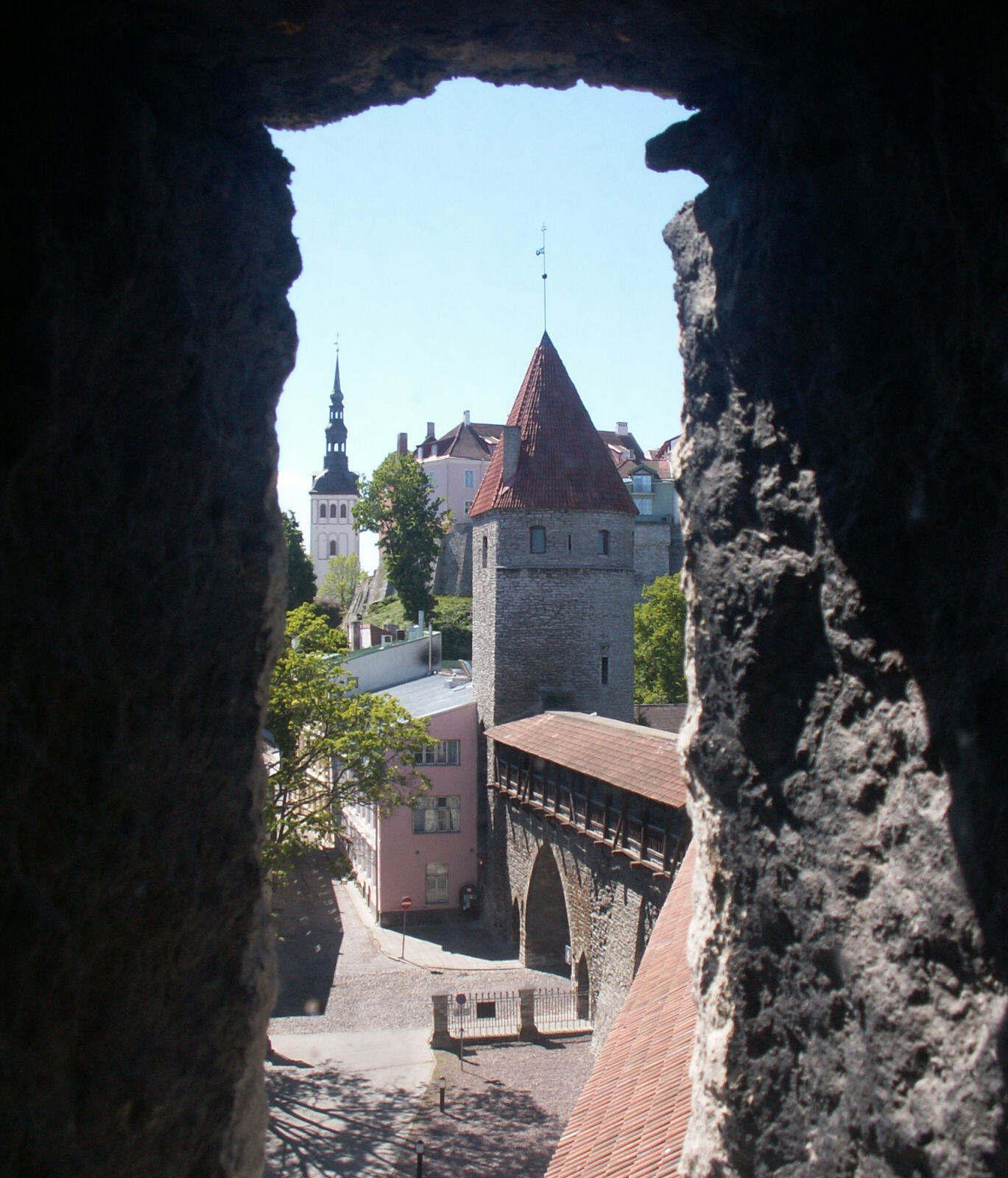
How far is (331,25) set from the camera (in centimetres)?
263

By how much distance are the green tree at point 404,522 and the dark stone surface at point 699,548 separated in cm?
3808

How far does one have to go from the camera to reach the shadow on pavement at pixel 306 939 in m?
17.9

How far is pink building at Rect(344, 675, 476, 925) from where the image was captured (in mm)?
22172

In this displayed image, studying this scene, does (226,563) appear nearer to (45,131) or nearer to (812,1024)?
(45,131)

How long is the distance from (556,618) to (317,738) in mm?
8390

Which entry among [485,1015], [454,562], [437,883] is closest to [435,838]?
[437,883]

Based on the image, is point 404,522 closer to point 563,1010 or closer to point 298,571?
point 298,571

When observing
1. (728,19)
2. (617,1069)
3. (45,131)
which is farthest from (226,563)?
(617,1069)

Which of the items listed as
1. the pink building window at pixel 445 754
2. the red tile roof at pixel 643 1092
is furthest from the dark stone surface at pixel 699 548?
the pink building window at pixel 445 754

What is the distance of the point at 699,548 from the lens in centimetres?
299

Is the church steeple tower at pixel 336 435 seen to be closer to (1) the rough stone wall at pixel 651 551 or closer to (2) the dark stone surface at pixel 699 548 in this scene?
(1) the rough stone wall at pixel 651 551

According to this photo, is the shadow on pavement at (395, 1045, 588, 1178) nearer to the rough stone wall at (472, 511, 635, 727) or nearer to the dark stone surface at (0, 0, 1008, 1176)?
the rough stone wall at (472, 511, 635, 727)

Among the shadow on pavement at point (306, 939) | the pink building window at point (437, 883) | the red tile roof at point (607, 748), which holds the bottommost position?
the shadow on pavement at point (306, 939)

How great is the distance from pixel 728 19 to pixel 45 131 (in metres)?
1.62
